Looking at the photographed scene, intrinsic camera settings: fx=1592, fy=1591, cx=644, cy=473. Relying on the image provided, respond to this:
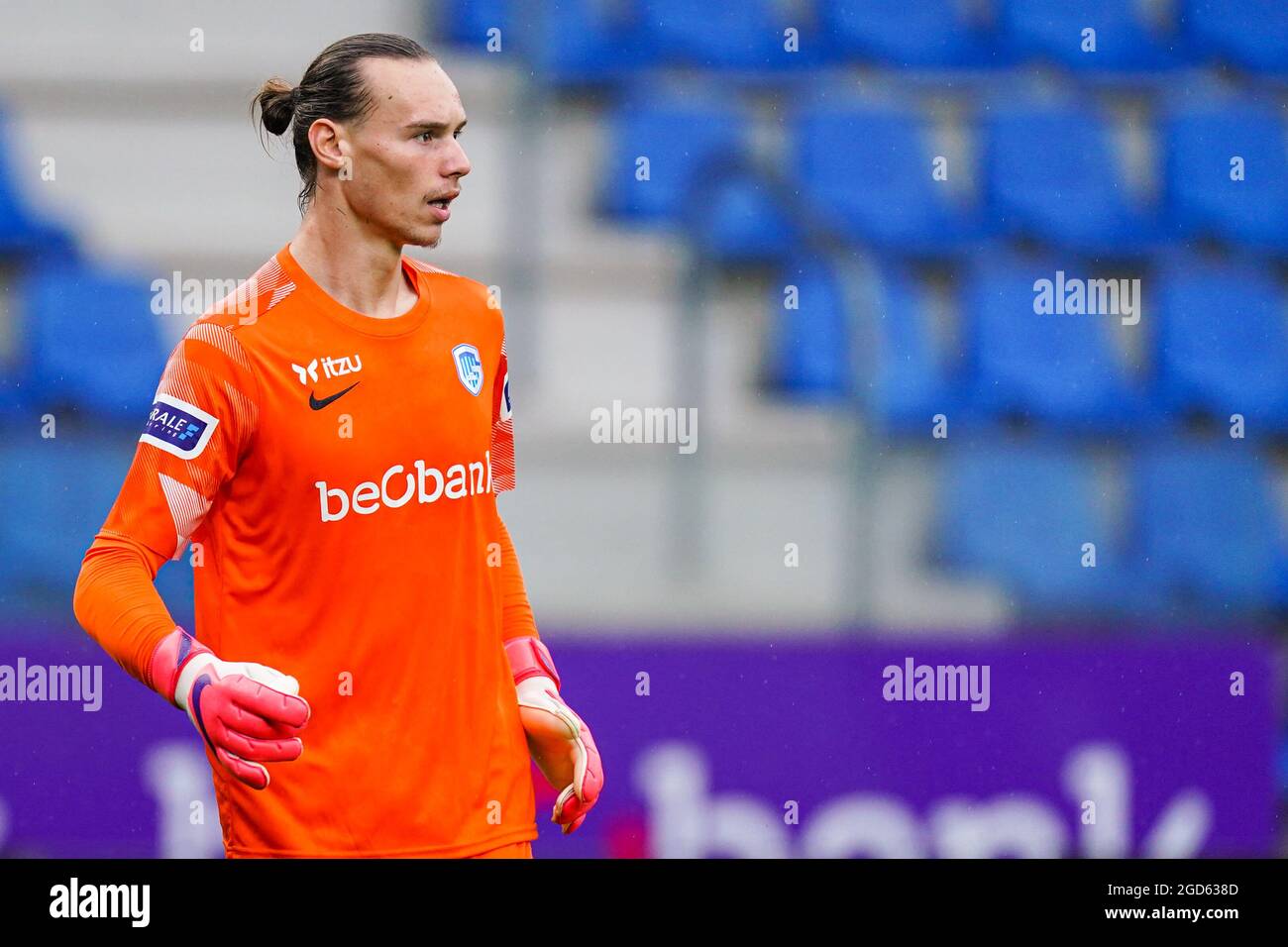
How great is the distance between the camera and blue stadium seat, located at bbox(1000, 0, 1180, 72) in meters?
4.95

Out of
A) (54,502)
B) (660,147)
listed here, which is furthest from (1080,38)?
(54,502)

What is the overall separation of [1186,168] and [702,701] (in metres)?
2.46

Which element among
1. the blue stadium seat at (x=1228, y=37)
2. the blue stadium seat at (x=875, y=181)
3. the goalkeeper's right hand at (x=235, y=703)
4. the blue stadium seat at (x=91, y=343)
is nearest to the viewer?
the goalkeeper's right hand at (x=235, y=703)

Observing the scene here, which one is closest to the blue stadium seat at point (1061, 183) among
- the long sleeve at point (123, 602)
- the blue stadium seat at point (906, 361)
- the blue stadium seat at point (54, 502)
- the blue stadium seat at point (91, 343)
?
the blue stadium seat at point (906, 361)

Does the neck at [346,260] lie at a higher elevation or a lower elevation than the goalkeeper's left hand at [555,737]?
higher

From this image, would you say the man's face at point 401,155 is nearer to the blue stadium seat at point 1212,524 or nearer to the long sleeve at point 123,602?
the long sleeve at point 123,602

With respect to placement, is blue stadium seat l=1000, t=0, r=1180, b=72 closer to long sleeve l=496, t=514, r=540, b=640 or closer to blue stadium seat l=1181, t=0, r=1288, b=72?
blue stadium seat l=1181, t=0, r=1288, b=72

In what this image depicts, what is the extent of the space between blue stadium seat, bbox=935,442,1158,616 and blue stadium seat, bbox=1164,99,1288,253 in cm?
103

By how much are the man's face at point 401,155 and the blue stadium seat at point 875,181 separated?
2.47 meters

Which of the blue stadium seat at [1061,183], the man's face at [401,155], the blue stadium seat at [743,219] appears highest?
the blue stadium seat at [1061,183]

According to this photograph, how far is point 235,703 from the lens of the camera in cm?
199

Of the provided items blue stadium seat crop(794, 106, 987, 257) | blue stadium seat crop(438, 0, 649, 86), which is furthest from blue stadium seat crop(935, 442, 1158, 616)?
blue stadium seat crop(438, 0, 649, 86)

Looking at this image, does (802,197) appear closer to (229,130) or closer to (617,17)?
(617,17)

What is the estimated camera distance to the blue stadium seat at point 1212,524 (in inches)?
169
